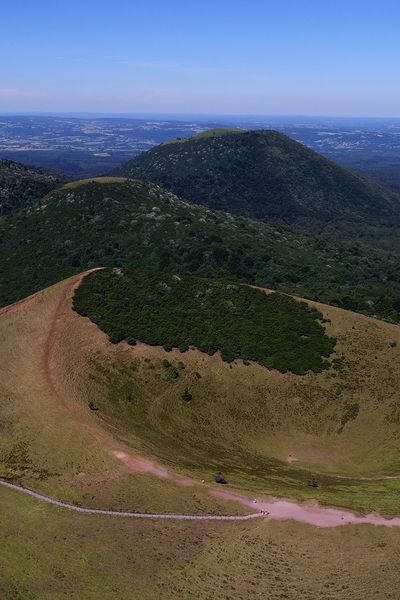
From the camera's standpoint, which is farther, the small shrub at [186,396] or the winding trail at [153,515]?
the small shrub at [186,396]

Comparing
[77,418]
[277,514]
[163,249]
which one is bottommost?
[277,514]

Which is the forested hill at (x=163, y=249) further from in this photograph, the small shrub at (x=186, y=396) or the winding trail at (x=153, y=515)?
the winding trail at (x=153, y=515)

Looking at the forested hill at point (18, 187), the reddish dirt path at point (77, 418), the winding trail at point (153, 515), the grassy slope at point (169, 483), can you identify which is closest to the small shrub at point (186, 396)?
the grassy slope at point (169, 483)

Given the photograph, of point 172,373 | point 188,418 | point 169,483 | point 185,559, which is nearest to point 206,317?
point 172,373

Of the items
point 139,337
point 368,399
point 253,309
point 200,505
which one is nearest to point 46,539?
point 200,505

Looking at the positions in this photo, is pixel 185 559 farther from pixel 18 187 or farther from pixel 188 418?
pixel 18 187

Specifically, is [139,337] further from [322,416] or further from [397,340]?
[397,340]

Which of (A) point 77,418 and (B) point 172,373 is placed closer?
(A) point 77,418
